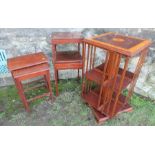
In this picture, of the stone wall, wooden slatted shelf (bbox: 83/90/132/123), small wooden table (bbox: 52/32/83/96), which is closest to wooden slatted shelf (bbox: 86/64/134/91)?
small wooden table (bbox: 52/32/83/96)

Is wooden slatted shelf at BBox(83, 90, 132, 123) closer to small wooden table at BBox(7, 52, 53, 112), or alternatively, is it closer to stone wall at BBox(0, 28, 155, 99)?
stone wall at BBox(0, 28, 155, 99)

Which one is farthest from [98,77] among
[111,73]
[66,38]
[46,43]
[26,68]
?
[46,43]

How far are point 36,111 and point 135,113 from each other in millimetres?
1420

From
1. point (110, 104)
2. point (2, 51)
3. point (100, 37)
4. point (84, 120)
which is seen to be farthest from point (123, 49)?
point (2, 51)

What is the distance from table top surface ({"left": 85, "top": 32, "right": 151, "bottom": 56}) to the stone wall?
482 millimetres

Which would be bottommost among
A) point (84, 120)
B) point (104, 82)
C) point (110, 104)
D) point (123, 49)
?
point (84, 120)

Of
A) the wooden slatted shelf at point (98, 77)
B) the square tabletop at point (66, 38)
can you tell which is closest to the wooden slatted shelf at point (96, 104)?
the wooden slatted shelf at point (98, 77)

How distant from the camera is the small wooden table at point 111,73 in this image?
5.15 ft

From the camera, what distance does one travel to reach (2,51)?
2424 mm

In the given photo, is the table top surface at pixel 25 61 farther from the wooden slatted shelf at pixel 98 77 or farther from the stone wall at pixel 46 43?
the wooden slatted shelf at pixel 98 77

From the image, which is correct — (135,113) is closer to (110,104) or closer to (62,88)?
(110,104)

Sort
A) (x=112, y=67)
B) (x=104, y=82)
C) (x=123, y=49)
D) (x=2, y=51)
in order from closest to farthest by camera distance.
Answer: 1. (x=123, y=49)
2. (x=112, y=67)
3. (x=104, y=82)
4. (x=2, y=51)

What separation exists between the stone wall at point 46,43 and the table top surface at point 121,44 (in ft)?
1.58

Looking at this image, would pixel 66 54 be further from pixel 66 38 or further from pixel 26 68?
pixel 26 68
